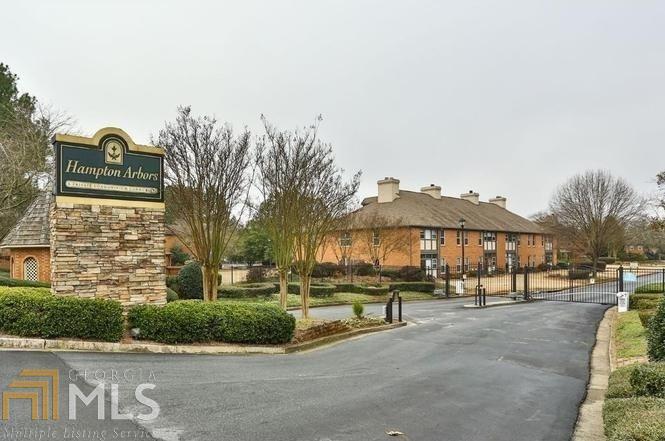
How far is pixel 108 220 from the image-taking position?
11.3 meters

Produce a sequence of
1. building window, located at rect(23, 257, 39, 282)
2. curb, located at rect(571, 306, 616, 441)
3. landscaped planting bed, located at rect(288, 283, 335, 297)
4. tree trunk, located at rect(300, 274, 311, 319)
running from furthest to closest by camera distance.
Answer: landscaped planting bed, located at rect(288, 283, 335, 297) → building window, located at rect(23, 257, 39, 282) → tree trunk, located at rect(300, 274, 311, 319) → curb, located at rect(571, 306, 616, 441)

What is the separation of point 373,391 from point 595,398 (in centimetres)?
389

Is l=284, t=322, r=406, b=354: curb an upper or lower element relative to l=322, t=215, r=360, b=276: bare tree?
lower

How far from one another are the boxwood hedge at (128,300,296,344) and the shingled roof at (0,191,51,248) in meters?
15.5

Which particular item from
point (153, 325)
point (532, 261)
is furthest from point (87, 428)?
point (532, 261)

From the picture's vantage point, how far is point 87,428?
545cm

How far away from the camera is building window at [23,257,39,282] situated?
23422 mm

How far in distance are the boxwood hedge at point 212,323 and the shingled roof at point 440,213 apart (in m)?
25.3

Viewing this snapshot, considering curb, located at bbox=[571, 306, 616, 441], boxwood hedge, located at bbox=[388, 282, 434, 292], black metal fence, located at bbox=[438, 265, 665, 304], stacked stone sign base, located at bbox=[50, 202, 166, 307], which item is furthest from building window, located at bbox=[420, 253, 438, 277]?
stacked stone sign base, located at bbox=[50, 202, 166, 307]

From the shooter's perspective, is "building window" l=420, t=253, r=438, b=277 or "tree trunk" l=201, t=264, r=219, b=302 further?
"building window" l=420, t=253, r=438, b=277

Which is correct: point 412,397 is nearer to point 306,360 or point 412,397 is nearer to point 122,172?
point 306,360

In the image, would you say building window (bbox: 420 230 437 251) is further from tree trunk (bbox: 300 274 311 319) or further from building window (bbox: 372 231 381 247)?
tree trunk (bbox: 300 274 311 319)

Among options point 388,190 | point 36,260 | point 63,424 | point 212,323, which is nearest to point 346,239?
point 388,190

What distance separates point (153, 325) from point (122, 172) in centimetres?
384
